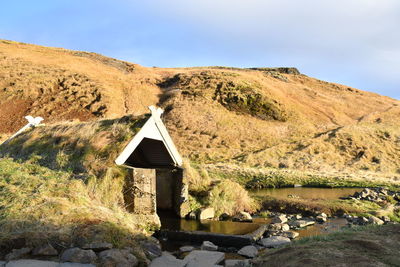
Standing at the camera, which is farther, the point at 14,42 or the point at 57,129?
the point at 14,42

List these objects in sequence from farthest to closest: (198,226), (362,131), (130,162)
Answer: (362,131), (130,162), (198,226)

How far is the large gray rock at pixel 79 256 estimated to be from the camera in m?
5.69

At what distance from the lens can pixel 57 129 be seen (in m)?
13.4

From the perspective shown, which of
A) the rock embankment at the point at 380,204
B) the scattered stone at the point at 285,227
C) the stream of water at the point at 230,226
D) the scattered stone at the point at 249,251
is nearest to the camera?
the scattered stone at the point at 249,251

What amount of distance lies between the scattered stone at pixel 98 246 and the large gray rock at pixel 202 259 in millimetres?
1410

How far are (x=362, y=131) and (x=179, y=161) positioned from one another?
31207 millimetres

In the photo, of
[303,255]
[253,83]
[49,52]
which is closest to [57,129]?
[303,255]

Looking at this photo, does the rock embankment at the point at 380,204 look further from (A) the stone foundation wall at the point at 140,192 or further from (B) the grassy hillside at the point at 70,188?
(B) the grassy hillside at the point at 70,188

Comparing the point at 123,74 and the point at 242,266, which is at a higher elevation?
the point at 123,74

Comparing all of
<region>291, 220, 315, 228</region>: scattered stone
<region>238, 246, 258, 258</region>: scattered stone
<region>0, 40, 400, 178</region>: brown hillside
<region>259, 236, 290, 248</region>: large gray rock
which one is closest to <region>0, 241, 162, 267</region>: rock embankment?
<region>238, 246, 258, 258</region>: scattered stone

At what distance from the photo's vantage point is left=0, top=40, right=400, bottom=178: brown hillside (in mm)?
32031

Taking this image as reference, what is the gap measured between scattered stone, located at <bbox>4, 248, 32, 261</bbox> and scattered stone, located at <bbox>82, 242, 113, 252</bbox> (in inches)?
34.5

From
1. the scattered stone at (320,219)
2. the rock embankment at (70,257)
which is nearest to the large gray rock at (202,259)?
the rock embankment at (70,257)

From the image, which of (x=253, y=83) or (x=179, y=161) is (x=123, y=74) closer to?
(x=253, y=83)
